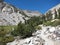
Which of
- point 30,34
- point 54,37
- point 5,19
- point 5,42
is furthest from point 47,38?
point 5,19

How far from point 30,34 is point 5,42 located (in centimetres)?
478

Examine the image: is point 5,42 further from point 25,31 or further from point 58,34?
point 58,34

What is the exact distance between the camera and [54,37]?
27.6m

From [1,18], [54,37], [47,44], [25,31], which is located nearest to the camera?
[47,44]

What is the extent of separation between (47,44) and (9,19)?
47651mm

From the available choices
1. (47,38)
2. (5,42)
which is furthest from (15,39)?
(47,38)

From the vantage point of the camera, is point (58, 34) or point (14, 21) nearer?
point (58, 34)

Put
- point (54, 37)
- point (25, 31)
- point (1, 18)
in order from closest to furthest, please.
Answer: point (54, 37), point (25, 31), point (1, 18)

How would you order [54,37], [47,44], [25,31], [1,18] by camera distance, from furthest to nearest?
[1,18] < [25,31] < [54,37] < [47,44]

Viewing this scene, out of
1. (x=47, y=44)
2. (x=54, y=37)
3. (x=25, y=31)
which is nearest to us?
(x=47, y=44)

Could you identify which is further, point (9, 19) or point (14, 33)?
point (9, 19)

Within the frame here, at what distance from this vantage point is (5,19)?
70.2 metres

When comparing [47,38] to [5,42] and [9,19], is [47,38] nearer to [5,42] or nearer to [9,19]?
[5,42]

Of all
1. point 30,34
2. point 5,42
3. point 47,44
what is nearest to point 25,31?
point 30,34
